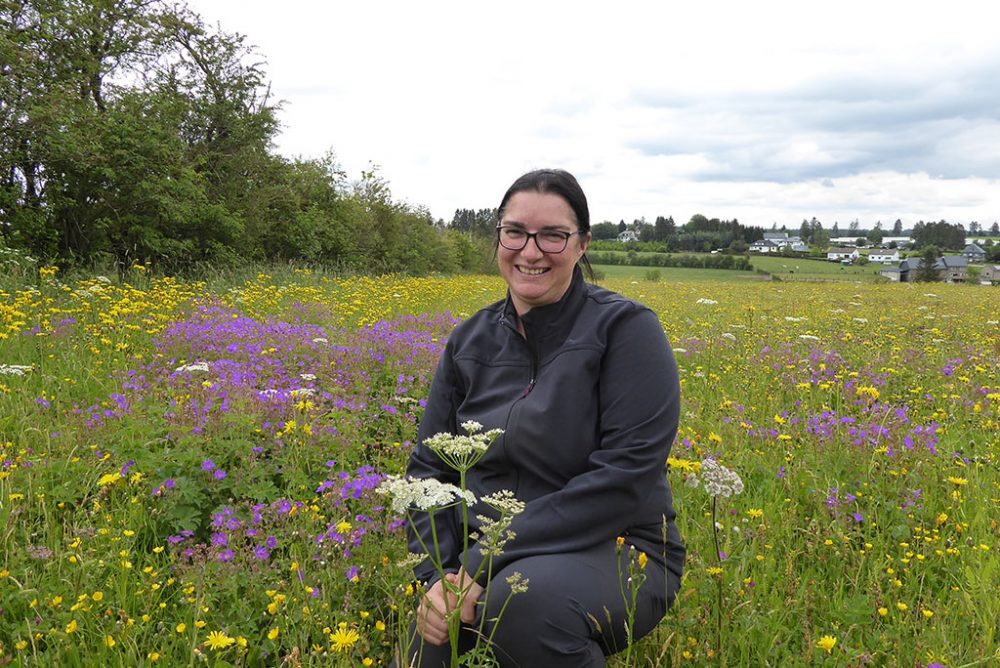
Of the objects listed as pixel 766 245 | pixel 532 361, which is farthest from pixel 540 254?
pixel 766 245

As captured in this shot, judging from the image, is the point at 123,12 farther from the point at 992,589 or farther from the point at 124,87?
the point at 992,589

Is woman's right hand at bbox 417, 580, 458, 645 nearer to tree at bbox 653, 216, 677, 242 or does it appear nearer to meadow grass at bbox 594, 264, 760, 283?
meadow grass at bbox 594, 264, 760, 283

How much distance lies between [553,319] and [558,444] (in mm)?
496

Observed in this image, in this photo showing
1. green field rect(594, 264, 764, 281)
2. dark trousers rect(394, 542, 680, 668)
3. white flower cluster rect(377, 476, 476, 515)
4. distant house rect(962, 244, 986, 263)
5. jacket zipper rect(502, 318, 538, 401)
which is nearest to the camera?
white flower cluster rect(377, 476, 476, 515)

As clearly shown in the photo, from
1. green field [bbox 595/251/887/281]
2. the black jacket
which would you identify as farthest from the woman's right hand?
green field [bbox 595/251/887/281]

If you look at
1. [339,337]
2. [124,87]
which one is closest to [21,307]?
[339,337]

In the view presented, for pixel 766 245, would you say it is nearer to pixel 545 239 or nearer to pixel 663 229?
pixel 663 229

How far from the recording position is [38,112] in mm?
9484

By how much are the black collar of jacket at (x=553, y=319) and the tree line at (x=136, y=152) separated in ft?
36.6

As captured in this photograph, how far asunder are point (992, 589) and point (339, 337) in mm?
5447

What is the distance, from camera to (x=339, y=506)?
9.14 ft

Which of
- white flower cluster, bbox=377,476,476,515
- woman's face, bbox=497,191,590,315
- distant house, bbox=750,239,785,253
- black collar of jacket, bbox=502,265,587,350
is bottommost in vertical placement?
white flower cluster, bbox=377,476,476,515

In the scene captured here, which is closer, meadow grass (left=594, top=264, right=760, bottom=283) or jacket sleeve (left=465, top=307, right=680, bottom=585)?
jacket sleeve (left=465, top=307, right=680, bottom=585)

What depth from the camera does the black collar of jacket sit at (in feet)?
7.41
